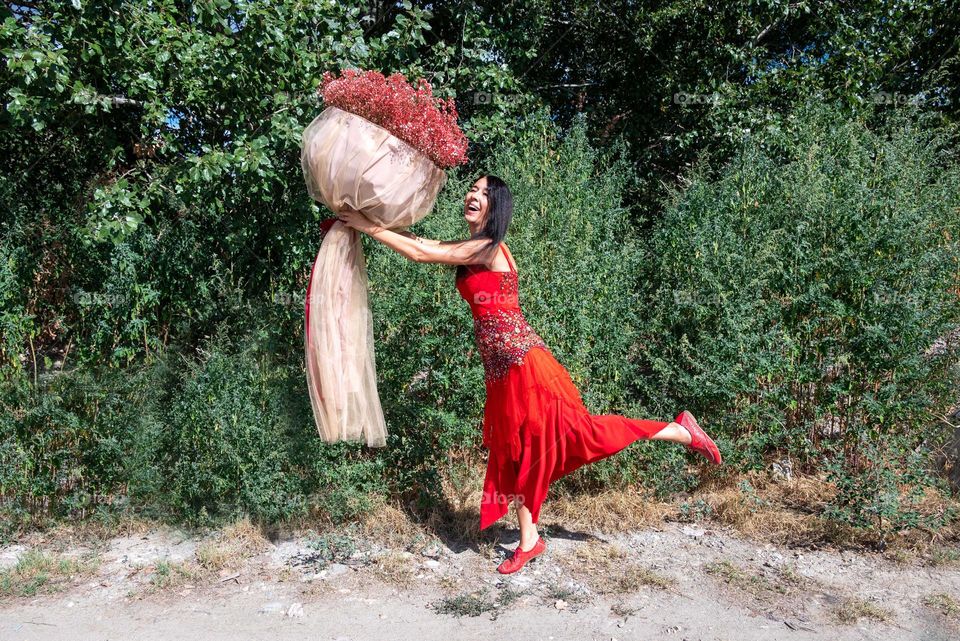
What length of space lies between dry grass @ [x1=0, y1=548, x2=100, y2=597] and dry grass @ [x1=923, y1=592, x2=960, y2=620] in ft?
14.0

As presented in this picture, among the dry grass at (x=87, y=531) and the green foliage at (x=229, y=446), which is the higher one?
the green foliage at (x=229, y=446)

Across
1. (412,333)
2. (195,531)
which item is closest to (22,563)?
(195,531)

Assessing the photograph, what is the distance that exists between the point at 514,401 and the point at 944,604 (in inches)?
89.1

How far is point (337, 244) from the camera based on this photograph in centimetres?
360

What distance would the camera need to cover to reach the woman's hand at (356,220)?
11.5 ft

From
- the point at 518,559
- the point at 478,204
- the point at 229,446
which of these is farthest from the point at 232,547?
the point at 478,204

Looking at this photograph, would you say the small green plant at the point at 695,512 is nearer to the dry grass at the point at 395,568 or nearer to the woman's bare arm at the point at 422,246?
the dry grass at the point at 395,568

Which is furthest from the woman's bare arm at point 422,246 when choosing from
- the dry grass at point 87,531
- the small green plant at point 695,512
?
the dry grass at point 87,531

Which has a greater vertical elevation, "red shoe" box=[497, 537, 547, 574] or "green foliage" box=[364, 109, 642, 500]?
"green foliage" box=[364, 109, 642, 500]

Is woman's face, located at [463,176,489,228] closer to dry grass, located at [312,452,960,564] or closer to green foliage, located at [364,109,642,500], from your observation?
green foliage, located at [364,109,642,500]

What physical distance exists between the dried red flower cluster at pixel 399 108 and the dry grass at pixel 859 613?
2.78 metres

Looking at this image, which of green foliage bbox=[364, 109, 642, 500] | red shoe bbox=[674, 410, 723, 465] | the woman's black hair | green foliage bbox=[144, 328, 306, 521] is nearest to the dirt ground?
green foliage bbox=[144, 328, 306, 521]

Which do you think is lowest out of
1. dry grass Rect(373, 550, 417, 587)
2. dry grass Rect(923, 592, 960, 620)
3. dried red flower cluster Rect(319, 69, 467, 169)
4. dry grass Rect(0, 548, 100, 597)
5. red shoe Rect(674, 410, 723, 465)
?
dry grass Rect(923, 592, 960, 620)

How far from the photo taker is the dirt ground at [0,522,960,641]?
11.5 ft
